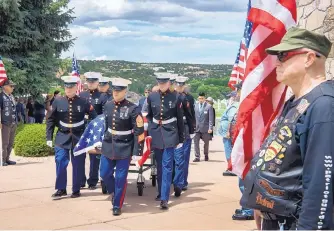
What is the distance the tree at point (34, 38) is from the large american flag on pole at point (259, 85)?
15.4m

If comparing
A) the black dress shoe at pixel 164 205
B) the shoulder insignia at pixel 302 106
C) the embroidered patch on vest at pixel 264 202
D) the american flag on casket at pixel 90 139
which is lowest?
the black dress shoe at pixel 164 205

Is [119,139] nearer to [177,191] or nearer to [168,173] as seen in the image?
[168,173]

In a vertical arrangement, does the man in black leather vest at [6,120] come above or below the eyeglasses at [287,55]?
below

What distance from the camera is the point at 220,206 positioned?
7.98m

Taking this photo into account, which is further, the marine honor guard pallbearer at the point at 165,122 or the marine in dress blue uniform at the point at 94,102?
the marine in dress blue uniform at the point at 94,102

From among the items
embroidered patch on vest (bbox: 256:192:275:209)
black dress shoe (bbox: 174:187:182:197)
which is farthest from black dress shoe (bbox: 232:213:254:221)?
embroidered patch on vest (bbox: 256:192:275:209)

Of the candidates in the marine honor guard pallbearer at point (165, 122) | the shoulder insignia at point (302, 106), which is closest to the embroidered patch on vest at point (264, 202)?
the shoulder insignia at point (302, 106)

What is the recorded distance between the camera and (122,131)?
7.58 m

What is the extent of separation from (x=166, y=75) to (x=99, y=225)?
9.03 ft

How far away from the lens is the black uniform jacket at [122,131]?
7.47 meters

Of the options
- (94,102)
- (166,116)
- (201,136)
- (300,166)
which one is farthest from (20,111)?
(300,166)

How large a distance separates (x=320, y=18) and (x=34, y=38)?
1485 centimetres

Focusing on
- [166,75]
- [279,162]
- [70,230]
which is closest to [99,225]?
[70,230]

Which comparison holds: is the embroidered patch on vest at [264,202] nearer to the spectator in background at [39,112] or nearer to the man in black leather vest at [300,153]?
the man in black leather vest at [300,153]
